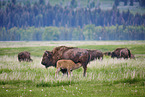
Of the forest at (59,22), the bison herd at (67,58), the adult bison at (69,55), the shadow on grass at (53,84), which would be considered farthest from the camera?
the forest at (59,22)

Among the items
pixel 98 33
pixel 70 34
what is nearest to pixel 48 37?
pixel 70 34

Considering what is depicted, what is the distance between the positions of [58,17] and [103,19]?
929 inches

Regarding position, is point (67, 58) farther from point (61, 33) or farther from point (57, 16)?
point (57, 16)

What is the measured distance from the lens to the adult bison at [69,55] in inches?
593

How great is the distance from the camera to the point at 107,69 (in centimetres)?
1708

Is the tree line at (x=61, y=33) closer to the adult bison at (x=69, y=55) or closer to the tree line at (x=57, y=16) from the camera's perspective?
the tree line at (x=57, y=16)

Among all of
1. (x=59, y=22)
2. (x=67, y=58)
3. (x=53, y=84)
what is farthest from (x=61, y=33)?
(x=53, y=84)

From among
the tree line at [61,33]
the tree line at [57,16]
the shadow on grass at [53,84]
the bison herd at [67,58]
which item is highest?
the tree line at [57,16]

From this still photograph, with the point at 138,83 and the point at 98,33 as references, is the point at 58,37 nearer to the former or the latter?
the point at 98,33

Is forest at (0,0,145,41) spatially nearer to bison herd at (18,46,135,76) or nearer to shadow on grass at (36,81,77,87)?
bison herd at (18,46,135,76)

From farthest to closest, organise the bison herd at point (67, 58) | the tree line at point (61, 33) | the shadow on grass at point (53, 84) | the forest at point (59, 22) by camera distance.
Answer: the forest at point (59, 22) → the tree line at point (61, 33) → the bison herd at point (67, 58) → the shadow on grass at point (53, 84)

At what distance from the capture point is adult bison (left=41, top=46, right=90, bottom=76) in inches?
593

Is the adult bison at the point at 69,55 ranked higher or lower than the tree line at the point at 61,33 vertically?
lower

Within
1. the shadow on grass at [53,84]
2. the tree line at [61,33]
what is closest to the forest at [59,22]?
the tree line at [61,33]
